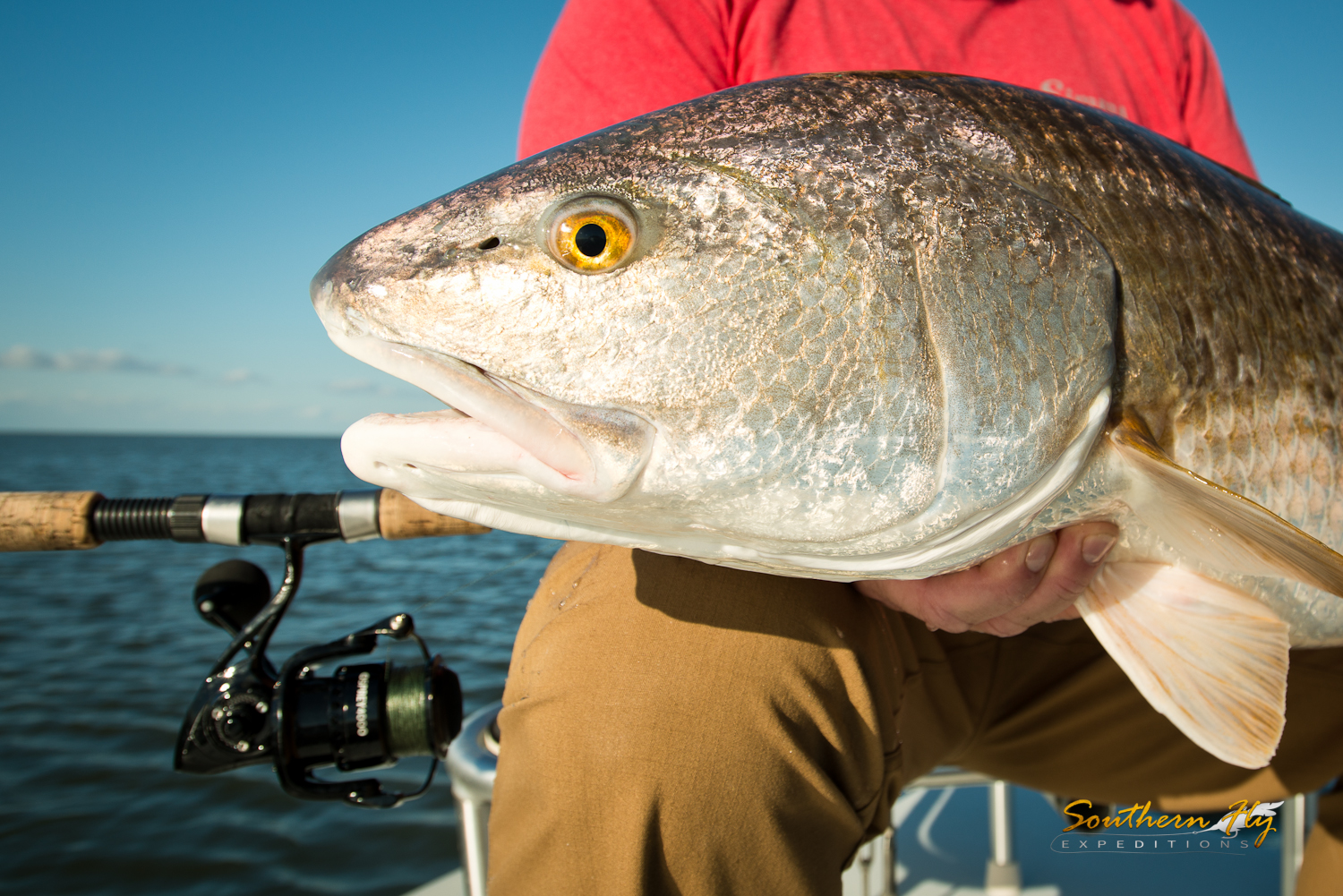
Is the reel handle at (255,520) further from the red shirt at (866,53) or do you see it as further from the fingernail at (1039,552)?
the fingernail at (1039,552)

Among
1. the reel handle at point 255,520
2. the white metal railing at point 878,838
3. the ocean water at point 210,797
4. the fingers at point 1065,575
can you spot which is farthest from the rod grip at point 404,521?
the fingers at point 1065,575

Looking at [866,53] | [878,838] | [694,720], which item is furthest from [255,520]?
[878,838]

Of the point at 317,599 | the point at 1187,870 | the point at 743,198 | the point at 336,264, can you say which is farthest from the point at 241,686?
the point at 317,599

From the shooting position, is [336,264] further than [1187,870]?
No

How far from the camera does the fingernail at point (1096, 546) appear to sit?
1.32m

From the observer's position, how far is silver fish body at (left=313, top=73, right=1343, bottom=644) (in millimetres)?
1008

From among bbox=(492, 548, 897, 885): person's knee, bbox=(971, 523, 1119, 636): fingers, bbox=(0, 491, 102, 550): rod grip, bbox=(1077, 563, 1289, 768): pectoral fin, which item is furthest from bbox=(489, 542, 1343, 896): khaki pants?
bbox=(0, 491, 102, 550): rod grip

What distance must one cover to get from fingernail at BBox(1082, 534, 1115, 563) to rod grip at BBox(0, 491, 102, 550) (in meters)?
2.88

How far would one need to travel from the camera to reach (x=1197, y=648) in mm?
1391

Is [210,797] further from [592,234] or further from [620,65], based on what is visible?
[592,234]

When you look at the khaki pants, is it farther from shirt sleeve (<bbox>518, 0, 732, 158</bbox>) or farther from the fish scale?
shirt sleeve (<bbox>518, 0, 732, 158</bbox>)

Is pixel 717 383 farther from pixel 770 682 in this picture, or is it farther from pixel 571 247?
pixel 770 682

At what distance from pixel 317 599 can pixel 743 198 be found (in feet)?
41.9

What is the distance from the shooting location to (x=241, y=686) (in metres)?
2.12
